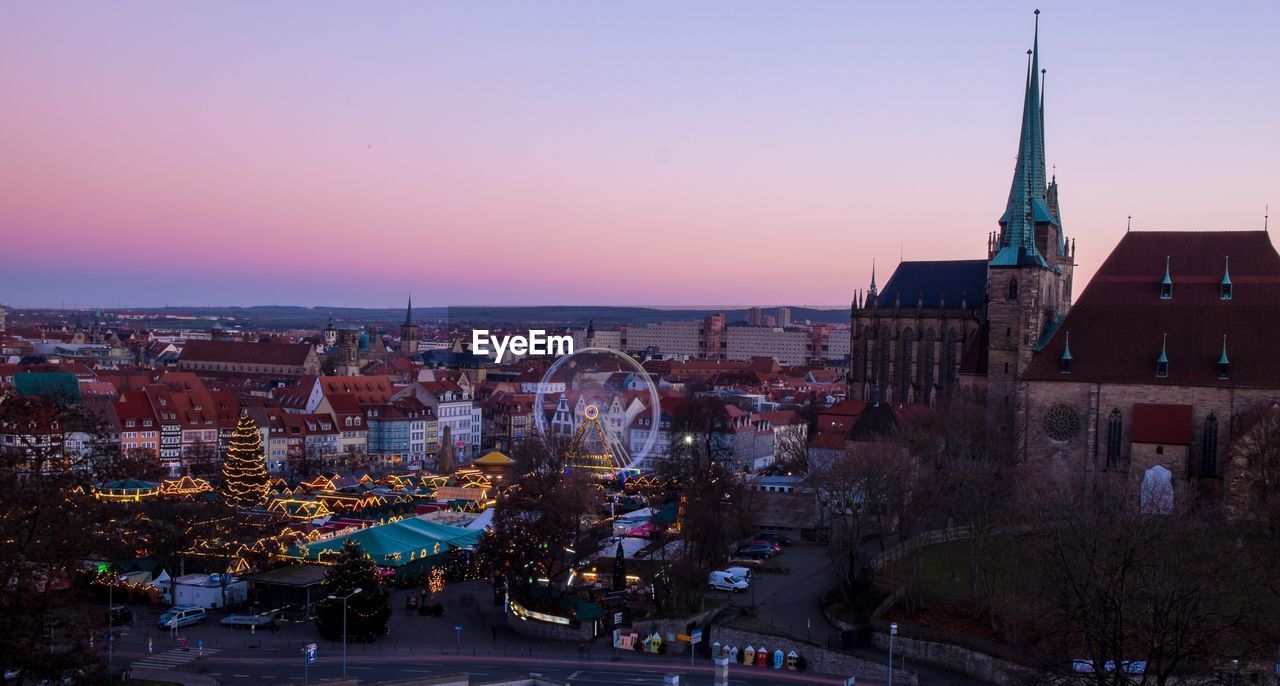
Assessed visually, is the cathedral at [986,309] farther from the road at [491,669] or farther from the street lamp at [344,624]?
the street lamp at [344,624]

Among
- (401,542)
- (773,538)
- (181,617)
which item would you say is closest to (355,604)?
(181,617)

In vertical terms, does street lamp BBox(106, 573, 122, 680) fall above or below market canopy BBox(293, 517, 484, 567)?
below

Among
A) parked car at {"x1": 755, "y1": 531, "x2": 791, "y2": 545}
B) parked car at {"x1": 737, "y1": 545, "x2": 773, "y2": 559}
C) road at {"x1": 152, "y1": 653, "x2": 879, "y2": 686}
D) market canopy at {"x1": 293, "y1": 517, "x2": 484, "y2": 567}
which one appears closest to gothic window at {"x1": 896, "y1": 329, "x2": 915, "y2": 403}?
parked car at {"x1": 755, "y1": 531, "x2": 791, "y2": 545}

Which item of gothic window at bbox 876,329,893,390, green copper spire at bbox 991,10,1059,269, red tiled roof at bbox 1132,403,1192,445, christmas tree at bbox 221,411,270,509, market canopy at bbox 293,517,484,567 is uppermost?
green copper spire at bbox 991,10,1059,269

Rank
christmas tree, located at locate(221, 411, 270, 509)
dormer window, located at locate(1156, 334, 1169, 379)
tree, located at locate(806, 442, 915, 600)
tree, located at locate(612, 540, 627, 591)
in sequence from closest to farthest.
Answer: tree, located at locate(806, 442, 915, 600) < tree, located at locate(612, 540, 627, 591) < dormer window, located at locate(1156, 334, 1169, 379) < christmas tree, located at locate(221, 411, 270, 509)

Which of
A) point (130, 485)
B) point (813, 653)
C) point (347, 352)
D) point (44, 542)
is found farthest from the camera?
point (347, 352)

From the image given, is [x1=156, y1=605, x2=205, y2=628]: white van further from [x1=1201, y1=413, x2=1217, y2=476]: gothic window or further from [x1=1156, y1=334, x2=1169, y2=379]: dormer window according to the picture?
[x1=1201, y1=413, x2=1217, y2=476]: gothic window

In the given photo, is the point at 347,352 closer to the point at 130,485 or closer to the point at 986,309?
the point at 130,485
